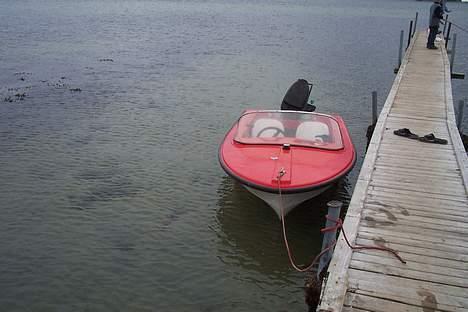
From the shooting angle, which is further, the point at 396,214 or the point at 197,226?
the point at 197,226

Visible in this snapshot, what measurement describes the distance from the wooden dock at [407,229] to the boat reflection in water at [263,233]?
1547mm

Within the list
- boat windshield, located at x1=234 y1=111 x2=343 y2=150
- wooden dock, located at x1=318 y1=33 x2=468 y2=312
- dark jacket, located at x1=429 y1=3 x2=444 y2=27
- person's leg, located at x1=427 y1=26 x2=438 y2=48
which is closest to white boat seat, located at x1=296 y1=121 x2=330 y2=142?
boat windshield, located at x1=234 y1=111 x2=343 y2=150

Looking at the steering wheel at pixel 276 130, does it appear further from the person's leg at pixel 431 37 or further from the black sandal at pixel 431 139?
the person's leg at pixel 431 37

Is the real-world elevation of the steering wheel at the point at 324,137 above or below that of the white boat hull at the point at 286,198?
above

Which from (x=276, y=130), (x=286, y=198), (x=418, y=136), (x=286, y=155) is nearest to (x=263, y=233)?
(x=286, y=198)

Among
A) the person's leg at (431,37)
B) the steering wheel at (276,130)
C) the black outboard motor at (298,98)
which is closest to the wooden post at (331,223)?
the steering wheel at (276,130)

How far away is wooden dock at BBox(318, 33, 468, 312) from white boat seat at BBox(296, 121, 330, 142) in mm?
1028

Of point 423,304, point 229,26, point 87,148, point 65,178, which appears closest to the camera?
point 423,304

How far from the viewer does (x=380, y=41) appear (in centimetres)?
3716

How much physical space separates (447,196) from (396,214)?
45.2 inches

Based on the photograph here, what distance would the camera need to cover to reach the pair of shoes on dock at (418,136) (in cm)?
926

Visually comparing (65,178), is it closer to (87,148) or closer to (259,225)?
(87,148)

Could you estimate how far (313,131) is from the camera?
375 inches

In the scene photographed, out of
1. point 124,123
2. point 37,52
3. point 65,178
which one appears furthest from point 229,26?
point 65,178
